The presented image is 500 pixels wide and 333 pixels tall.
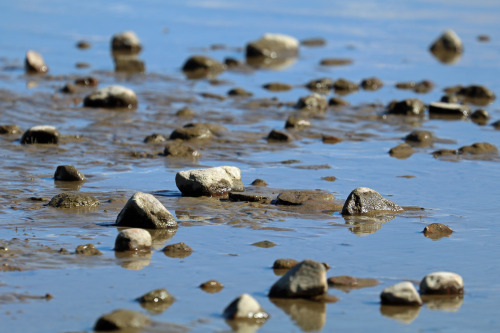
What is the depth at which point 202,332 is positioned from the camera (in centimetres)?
562

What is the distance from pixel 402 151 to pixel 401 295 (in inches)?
227

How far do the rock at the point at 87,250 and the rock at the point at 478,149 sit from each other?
595 cm

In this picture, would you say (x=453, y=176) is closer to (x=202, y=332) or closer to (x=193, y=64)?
(x=202, y=332)

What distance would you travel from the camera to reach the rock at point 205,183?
9148 mm

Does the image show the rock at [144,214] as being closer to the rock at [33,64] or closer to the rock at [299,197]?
the rock at [299,197]

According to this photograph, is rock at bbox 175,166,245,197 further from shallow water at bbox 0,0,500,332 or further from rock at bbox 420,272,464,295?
rock at bbox 420,272,464,295

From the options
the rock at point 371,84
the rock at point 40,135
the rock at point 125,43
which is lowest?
the rock at point 40,135

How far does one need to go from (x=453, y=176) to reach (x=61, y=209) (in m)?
4.43

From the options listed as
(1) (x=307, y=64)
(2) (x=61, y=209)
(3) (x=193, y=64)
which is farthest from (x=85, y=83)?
(2) (x=61, y=209)

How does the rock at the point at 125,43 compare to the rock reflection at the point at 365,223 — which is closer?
the rock reflection at the point at 365,223

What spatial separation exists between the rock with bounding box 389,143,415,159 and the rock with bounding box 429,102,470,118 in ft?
8.95

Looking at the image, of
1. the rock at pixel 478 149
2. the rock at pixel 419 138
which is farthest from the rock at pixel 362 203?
the rock at pixel 419 138

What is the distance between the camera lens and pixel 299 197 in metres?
8.96

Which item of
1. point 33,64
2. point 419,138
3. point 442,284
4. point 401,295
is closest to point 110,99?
point 33,64
